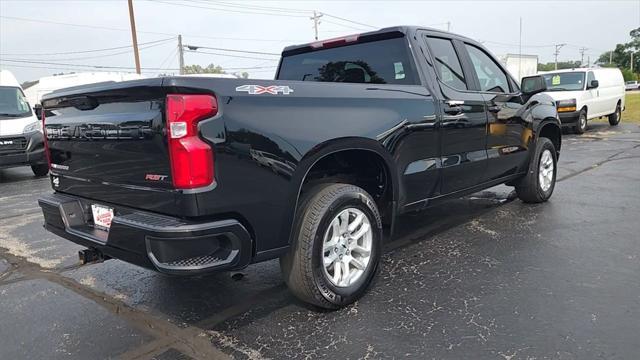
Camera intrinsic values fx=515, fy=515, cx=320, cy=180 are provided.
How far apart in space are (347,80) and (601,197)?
394 centimetres

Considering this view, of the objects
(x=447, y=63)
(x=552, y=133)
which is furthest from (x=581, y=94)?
(x=447, y=63)

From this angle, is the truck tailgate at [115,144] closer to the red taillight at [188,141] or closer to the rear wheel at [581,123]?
the red taillight at [188,141]

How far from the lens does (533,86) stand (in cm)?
534

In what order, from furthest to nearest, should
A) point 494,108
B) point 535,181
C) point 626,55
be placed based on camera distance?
1. point 626,55
2. point 535,181
3. point 494,108

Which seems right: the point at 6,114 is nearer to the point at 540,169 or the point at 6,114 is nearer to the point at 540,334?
the point at 540,169

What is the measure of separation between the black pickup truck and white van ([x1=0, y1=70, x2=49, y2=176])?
7.66 m

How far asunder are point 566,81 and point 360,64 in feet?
43.9

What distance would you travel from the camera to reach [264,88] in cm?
282

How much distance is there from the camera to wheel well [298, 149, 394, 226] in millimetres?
3477

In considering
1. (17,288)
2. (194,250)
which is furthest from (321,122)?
(17,288)

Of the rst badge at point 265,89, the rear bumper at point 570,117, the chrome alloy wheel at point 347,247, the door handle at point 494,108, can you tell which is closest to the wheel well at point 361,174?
the chrome alloy wheel at point 347,247

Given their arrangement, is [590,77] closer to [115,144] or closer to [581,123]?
[581,123]

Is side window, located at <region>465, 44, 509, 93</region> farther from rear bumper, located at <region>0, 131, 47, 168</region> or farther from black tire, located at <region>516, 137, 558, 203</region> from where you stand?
rear bumper, located at <region>0, 131, 47, 168</region>

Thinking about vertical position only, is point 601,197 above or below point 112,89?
below
